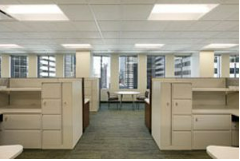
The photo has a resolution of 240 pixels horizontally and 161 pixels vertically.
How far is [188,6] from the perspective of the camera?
12.4 ft

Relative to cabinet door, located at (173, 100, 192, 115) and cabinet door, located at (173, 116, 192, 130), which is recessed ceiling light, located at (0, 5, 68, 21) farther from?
cabinet door, located at (173, 116, 192, 130)

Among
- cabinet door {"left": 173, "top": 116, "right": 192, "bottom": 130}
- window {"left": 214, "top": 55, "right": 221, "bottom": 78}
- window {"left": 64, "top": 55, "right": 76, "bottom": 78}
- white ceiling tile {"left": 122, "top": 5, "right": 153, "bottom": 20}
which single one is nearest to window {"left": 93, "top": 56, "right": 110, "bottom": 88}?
window {"left": 64, "top": 55, "right": 76, "bottom": 78}

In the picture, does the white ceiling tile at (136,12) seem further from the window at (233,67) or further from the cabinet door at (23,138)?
the window at (233,67)

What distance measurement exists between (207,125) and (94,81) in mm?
4926

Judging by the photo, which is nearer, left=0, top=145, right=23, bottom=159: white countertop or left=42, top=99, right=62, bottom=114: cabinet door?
left=0, top=145, right=23, bottom=159: white countertop

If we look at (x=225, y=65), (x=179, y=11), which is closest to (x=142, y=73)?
(x=225, y=65)

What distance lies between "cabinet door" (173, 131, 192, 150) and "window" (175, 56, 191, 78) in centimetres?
772

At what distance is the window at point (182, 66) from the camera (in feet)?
36.5

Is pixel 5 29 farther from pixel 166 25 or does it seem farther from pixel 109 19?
pixel 166 25

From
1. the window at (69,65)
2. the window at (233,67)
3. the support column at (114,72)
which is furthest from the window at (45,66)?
the window at (233,67)

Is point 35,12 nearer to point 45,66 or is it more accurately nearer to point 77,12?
point 77,12

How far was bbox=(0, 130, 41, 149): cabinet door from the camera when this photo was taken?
3.80 metres

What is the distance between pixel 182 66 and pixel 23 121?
31.1 feet

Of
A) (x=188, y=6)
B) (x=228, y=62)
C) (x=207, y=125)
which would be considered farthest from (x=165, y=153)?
(x=228, y=62)
